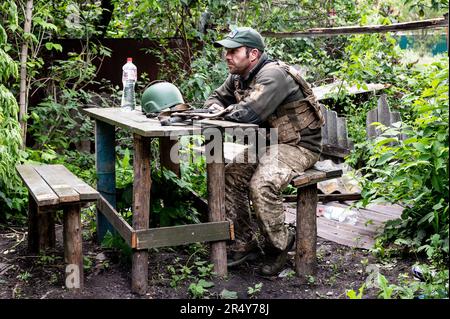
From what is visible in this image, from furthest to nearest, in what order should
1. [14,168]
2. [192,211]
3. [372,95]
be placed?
[372,95] → [14,168] → [192,211]

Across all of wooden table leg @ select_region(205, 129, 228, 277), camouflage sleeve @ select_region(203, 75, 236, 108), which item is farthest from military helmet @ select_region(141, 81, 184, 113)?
wooden table leg @ select_region(205, 129, 228, 277)

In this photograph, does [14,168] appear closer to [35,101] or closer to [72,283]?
[72,283]

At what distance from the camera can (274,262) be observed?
4.61m

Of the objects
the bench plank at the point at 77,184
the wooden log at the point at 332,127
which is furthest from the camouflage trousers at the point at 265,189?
the wooden log at the point at 332,127

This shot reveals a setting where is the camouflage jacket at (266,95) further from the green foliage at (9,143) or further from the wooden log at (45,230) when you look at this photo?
the green foliage at (9,143)

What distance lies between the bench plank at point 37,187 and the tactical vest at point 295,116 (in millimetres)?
1727

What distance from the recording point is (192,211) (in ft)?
17.2

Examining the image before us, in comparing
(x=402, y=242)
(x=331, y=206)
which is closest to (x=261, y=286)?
(x=402, y=242)

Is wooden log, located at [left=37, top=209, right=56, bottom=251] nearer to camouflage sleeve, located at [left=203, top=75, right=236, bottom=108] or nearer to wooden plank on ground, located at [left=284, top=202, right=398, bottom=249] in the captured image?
camouflage sleeve, located at [left=203, top=75, right=236, bottom=108]

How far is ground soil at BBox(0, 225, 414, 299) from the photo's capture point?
13.6 ft

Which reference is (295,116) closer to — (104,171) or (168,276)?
(168,276)

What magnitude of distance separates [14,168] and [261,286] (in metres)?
2.72

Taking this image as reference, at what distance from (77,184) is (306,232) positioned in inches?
68.7

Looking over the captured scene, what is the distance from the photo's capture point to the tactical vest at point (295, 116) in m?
4.56
